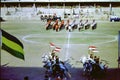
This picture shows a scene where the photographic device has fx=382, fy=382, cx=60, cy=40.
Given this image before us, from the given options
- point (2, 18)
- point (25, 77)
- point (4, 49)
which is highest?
point (2, 18)

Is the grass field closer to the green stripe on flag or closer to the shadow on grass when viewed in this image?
the shadow on grass

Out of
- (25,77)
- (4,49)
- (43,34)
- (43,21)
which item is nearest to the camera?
(25,77)

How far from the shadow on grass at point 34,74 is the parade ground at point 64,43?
72 mm

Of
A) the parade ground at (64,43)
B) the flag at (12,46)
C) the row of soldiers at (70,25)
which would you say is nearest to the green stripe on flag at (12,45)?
the flag at (12,46)

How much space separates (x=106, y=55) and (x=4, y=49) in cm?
258

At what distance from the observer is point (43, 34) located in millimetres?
10180

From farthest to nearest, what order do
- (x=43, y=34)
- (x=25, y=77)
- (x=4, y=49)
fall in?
(x=43, y=34) < (x=4, y=49) < (x=25, y=77)

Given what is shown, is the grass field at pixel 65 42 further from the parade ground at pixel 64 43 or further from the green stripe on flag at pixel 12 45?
the green stripe on flag at pixel 12 45

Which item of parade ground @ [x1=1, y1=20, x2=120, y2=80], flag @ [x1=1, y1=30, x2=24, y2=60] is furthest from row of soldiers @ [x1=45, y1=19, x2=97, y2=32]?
flag @ [x1=1, y1=30, x2=24, y2=60]

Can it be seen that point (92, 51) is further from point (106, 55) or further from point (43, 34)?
point (43, 34)

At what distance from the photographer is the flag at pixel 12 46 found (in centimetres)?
921

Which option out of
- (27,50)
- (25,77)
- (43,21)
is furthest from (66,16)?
(25,77)

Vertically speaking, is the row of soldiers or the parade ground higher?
the row of soldiers

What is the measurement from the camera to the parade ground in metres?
9.66
